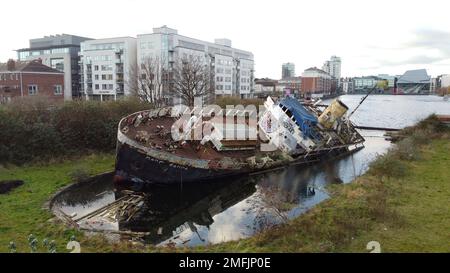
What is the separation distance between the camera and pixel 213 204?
1670 centimetres

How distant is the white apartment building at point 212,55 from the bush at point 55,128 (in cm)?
2448

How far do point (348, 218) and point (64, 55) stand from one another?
7385 cm

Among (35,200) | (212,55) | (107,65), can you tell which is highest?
(212,55)

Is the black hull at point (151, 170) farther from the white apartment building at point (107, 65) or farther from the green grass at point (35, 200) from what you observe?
the white apartment building at point (107, 65)

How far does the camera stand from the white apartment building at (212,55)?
61281mm

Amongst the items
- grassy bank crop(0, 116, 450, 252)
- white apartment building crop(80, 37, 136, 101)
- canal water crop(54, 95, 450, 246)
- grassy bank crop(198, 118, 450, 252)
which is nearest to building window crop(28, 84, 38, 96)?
white apartment building crop(80, 37, 136, 101)

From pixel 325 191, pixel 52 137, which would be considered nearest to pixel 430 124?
pixel 325 191

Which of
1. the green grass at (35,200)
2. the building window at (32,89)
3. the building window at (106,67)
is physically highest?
the building window at (106,67)

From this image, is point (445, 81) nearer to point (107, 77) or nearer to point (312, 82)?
point (312, 82)

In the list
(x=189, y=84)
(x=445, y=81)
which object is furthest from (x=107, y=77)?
(x=445, y=81)

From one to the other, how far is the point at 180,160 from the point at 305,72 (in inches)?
5084

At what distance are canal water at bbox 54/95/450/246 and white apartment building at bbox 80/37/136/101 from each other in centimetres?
4729

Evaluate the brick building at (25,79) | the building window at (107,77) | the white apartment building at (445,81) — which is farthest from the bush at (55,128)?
the white apartment building at (445,81)

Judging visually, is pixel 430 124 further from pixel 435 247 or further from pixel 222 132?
pixel 435 247
